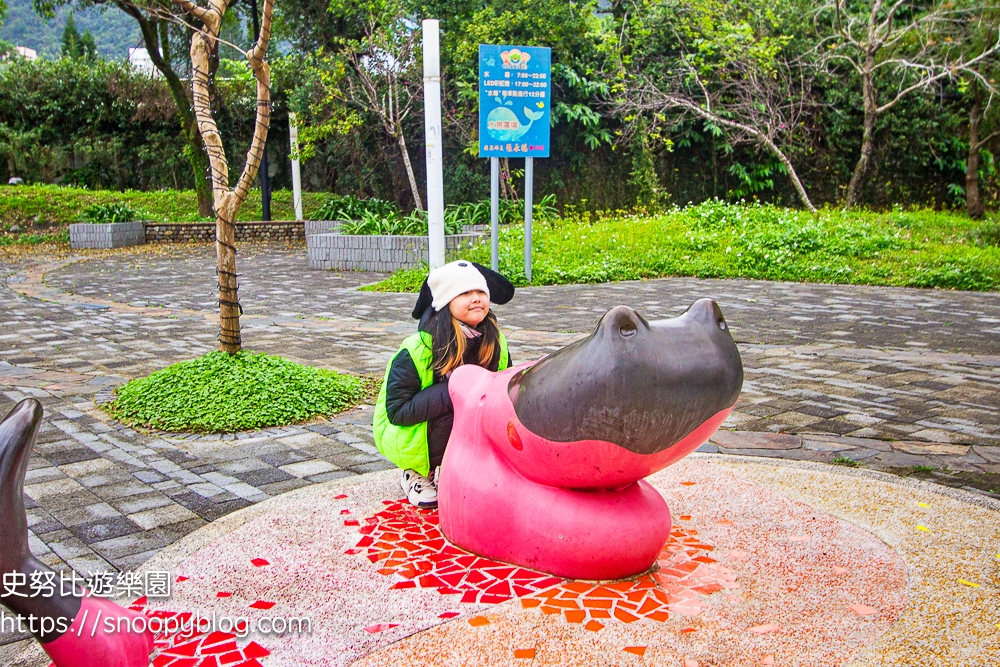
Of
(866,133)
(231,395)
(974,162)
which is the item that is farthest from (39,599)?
(974,162)

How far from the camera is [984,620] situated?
289 centimetres

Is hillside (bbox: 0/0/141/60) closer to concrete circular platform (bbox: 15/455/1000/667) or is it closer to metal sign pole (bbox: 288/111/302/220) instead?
metal sign pole (bbox: 288/111/302/220)

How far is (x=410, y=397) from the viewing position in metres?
3.74

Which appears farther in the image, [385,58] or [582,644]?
[385,58]

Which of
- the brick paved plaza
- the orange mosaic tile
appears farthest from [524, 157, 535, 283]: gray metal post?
the orange mosaic tile

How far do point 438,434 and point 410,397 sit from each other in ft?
0.67

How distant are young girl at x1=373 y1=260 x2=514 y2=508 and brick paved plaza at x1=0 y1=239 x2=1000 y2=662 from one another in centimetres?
88

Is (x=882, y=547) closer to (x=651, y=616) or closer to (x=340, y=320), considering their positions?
(x=651, y=616)

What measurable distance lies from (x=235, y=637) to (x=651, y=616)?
136 cm

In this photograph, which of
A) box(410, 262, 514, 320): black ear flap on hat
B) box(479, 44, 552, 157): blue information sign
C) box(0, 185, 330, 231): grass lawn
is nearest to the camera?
box(410, 262, 514, 320): black ear flap on hat

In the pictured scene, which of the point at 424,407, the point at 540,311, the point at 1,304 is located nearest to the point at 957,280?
the point at 540,311

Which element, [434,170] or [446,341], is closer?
[446,341]

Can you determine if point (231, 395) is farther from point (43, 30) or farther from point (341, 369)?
point (43, 30)

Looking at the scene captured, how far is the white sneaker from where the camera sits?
3936 mm
